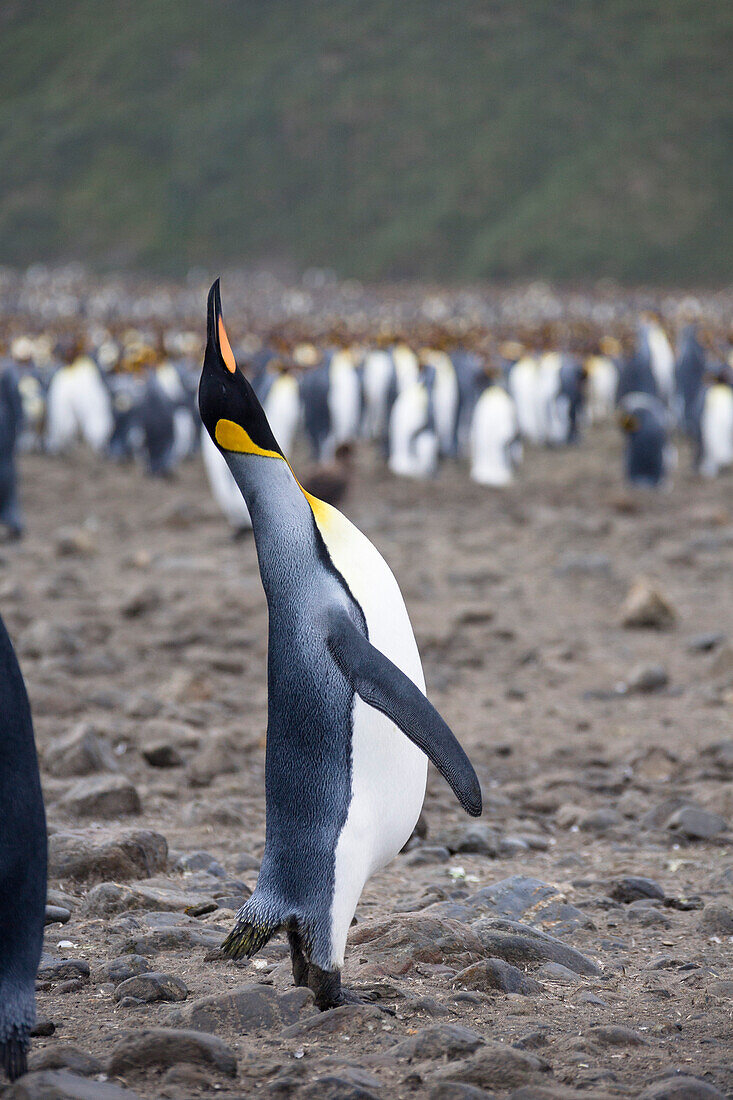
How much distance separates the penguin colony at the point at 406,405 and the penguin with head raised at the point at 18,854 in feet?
28.8

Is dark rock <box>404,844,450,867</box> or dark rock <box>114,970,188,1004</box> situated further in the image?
dark rock <box>404,844,450,867</box>

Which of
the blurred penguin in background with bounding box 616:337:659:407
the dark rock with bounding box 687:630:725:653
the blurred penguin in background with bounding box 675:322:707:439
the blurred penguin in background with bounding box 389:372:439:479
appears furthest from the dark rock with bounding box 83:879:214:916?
the blurred penguin in background with bounding box 616:337:659:407

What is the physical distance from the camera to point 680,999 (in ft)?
9.66

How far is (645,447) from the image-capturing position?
1303 centimetres

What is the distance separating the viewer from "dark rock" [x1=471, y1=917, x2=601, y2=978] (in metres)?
3.16

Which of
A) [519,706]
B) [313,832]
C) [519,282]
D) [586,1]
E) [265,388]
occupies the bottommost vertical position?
[519,706]

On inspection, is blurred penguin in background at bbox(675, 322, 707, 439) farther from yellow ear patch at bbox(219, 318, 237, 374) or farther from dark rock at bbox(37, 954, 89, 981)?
dark rock at bbox(37, 954, 89, 981)

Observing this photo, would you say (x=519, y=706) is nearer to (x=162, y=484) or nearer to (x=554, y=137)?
(x=162, y=484)

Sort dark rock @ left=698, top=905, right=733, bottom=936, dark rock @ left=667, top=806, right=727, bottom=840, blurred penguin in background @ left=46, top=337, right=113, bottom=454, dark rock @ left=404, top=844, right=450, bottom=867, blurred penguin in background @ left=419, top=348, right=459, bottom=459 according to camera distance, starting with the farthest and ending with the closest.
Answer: blurred penguin in background @ left=46, top=337, right=113, bottom=454
blurred penguin in background @ left=419, top=348, right=459, bottom=459
dark rock @ left=667, top=806, right=727, bottom=840
dark rock @ left=404, top=844, right=450, bottom=867
dark rock @ left=698, top=905, right=733, bottom=936

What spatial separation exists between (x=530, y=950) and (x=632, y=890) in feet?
2.95

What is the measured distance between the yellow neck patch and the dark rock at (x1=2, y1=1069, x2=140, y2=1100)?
54.1 inches

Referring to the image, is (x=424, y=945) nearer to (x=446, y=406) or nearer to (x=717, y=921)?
(x=717, y=921)

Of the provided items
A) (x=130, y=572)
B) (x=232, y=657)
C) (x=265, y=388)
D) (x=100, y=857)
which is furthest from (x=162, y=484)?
(x=100, y=857)

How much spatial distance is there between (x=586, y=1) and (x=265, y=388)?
9158 cm
